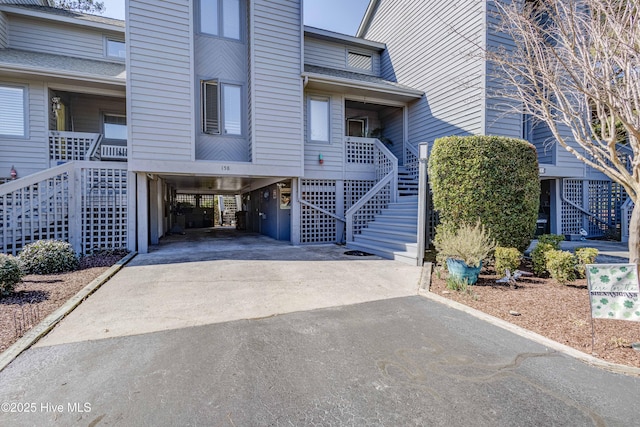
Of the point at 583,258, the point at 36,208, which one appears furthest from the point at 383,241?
the point at 36,208

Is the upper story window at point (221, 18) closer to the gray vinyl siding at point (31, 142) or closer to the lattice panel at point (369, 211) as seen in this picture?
the gray vinyl siding at point (31, 142)

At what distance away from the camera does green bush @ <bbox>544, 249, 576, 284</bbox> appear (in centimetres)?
508

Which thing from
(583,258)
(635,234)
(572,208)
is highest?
(572,208)

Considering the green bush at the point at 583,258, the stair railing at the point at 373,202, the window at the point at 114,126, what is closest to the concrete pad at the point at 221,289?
the stair railing at the point at 373,202

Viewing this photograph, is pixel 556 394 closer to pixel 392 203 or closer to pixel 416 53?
pixel 392 203

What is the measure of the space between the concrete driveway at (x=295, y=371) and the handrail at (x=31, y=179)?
460 centimetres

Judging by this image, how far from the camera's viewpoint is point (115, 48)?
1161 cm

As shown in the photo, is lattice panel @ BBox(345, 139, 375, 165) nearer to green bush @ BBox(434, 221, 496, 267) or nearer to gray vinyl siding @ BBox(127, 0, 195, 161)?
gray vinyl siding @ BBox(127, 0, 195, 161)

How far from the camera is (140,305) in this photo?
14.0 feet

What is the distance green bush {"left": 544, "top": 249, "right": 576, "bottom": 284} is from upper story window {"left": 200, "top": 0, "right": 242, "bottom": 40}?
1015cm

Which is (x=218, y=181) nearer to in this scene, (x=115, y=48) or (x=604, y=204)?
(x=115, y=48)

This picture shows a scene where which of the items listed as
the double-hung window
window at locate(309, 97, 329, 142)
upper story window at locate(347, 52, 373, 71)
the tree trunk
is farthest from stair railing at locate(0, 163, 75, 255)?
the tree trunk

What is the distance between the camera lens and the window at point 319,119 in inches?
409

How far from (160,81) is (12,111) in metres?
4.38
